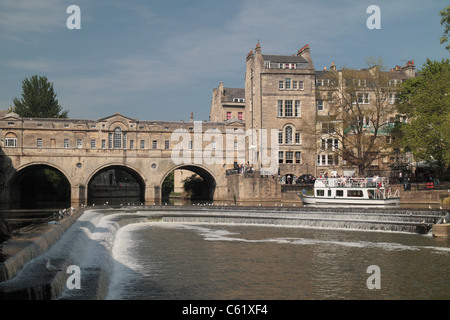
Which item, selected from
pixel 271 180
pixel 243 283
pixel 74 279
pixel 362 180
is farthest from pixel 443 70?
pixel 74 279

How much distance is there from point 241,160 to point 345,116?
58.3 ft

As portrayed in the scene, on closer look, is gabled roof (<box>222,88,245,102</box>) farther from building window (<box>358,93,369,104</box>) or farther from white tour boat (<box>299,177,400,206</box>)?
white tour boat (<box>299,177,400,206</box>)

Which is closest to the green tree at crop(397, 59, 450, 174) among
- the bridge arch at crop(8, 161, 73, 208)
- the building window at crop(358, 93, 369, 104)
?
the building window at crop(358, 93, 369, 104)

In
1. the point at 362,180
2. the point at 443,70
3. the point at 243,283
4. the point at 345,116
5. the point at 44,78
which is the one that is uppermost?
the point at 44,78

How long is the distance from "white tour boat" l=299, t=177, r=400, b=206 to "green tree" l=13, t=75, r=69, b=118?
2242 inches

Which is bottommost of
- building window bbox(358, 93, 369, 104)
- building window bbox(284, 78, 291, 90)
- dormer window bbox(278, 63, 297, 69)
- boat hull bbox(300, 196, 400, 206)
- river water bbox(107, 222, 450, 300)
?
river water bbox(107, 222, 450, 300)

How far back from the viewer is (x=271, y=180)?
56.2 meters

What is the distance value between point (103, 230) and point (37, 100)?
69.2 metres

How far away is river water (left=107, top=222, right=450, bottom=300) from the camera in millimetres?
14125

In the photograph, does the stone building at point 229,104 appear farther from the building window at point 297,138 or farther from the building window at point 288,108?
the building window at point 297,138

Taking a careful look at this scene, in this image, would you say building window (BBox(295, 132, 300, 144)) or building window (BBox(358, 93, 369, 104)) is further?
building window (BBox(295, 132, 300, 144))

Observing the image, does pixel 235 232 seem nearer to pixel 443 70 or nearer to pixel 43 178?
pixel 443 70

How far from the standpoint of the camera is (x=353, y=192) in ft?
148

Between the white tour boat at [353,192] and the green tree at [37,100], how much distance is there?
56.9 m
